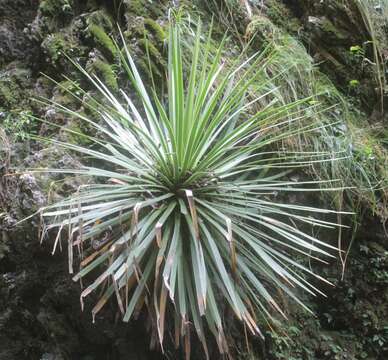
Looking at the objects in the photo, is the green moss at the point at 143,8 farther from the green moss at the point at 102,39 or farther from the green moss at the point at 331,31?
the green moss at the point at 331,31

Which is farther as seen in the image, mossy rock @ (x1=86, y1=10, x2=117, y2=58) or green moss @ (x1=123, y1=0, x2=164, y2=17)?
green moss @ (x1=123, y1=0, x2=164, y2=17)

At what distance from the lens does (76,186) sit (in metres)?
2.38

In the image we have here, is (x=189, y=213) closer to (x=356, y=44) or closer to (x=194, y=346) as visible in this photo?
(x=194, y=346)

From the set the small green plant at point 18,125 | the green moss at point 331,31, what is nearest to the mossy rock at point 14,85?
the small green plant at point 18,125

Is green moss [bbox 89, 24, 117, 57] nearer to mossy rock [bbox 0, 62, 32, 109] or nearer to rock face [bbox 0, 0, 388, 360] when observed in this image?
rock face [bbox 0, 0, 388, 360]

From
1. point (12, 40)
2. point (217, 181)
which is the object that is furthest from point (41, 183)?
point (12, 40)

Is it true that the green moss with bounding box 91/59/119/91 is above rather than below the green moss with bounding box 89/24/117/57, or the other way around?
below

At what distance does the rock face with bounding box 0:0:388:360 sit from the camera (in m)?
2.47

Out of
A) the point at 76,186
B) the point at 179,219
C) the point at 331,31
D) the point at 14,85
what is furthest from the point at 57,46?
the point at 331,31

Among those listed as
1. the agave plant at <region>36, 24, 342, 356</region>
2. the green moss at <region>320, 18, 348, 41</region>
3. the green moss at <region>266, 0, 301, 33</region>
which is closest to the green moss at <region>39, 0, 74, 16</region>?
the agave plant at <region>36, 24, 342, 356</region>

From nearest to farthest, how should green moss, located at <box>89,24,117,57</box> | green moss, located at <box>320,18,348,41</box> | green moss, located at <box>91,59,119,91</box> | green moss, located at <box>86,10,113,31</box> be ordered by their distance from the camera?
green moss, located at <box>91,59,119,91</box>, green moss, located at <box>89,24,117,57</box>, green moss, located at <box>86,10,113,31</box>, green moss, located at <box>320,18,348,41</box>

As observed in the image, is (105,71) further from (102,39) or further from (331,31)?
(331,31)

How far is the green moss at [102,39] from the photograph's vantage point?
2.83 m

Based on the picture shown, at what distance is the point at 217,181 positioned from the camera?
2211 millimetres
